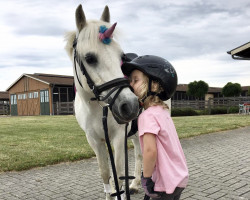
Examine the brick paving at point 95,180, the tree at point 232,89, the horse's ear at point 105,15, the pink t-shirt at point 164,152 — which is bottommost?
the brick paving at point 95,180

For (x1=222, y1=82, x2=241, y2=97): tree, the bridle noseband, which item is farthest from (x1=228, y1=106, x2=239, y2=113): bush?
the bridle noseband

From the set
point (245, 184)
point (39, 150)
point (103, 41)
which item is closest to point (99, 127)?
point (103, 41)

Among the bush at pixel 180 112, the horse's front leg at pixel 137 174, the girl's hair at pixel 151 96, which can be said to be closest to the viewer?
the girl's hair at pixel 151 96

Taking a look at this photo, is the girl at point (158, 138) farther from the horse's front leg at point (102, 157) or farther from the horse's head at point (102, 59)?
the horse's front leg at point (102, 157)

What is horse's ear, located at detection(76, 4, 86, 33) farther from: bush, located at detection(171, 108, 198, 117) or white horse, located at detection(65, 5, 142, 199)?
bush, located at detection(171, 108, 198, 117)

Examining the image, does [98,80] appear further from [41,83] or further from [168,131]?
[41,83]

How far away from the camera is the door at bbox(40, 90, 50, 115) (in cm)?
3319

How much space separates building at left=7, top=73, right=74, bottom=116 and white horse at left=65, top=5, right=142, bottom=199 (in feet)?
96.4

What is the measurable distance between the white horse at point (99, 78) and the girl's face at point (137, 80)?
73mm

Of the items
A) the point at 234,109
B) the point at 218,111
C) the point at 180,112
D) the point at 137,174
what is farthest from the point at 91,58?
the point at 234,109

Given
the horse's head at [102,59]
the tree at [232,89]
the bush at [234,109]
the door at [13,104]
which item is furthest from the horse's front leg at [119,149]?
the tree at [232,89]

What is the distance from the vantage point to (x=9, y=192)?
4203 millimetres

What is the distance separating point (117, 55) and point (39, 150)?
18.9ft

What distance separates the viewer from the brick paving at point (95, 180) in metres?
3.95
